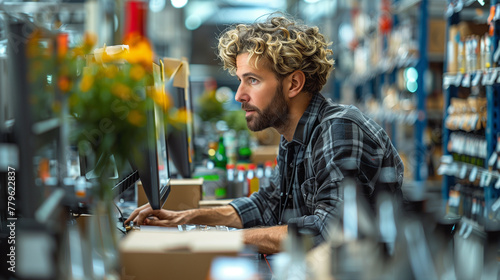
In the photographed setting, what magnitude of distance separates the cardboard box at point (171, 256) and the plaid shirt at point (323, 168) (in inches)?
22.2

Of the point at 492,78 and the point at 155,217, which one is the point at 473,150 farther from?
the point at 155,217

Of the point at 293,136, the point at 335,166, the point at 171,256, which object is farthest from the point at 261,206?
the point at 171,256

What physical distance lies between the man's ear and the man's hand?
24.4 inches

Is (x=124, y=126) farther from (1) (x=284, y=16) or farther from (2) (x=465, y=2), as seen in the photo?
(2) (x=465, y=2)

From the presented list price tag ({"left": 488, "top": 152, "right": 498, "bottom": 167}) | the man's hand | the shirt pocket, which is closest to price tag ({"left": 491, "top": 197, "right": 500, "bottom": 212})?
price tag ({"left": 488, "top": 152, "right": 498, "bottom": 167})

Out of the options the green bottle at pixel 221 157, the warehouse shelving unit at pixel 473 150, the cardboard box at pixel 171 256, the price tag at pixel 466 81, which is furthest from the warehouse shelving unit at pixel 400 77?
the cardboard box at pixel 171 256

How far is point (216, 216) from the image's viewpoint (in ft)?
6.92

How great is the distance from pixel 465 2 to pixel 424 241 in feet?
9.06

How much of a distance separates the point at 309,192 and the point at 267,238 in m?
0.30

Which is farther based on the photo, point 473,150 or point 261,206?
point 473,150

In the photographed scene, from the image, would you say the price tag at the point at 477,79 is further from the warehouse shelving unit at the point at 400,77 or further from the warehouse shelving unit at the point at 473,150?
the warehouse shelving unit at the point at 400,77

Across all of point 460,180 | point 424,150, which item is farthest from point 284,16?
point 424,150

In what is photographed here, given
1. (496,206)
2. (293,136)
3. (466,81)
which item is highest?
(466,81)

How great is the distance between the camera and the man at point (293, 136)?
1.73 meters
